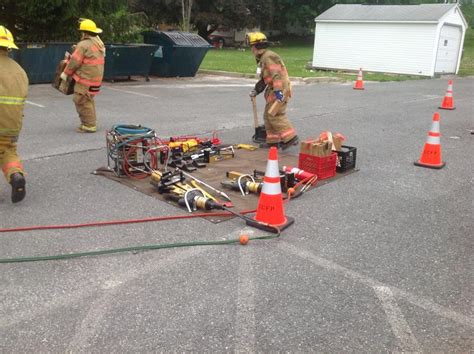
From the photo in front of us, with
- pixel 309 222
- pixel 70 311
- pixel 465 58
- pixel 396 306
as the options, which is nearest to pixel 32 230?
pixel 70 311

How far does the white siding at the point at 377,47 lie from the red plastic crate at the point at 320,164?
19778 mm

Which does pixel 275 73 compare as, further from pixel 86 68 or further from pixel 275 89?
pixel 86 68

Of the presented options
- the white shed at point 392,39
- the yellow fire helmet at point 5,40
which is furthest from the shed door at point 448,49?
the yellow fire helmet at point 5,40

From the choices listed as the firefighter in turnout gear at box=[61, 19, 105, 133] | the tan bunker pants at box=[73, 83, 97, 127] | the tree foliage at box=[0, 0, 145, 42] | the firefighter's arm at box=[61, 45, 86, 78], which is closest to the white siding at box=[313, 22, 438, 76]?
the tree foliage at box=[0, 0, 145, 42]

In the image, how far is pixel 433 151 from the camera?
700cm

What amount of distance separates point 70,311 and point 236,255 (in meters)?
1.37

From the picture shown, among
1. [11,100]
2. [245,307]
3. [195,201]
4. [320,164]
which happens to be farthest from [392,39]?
[245,307]

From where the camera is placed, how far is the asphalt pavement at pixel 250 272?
9.66 feet

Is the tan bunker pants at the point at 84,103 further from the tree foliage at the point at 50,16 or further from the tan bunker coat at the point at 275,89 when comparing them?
the tree foliage at the point at 50,16

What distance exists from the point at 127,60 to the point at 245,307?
13828 millimetres

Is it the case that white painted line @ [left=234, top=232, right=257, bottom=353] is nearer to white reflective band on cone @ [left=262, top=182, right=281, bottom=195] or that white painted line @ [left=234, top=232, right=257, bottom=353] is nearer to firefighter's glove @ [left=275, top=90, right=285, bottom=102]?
white reflective band on cone @ [left=262, top=182, right=281, bottom=195]

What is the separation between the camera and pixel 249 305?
10.7 ft

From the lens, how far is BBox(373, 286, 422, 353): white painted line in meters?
2.91

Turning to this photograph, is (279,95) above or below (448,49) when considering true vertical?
below
